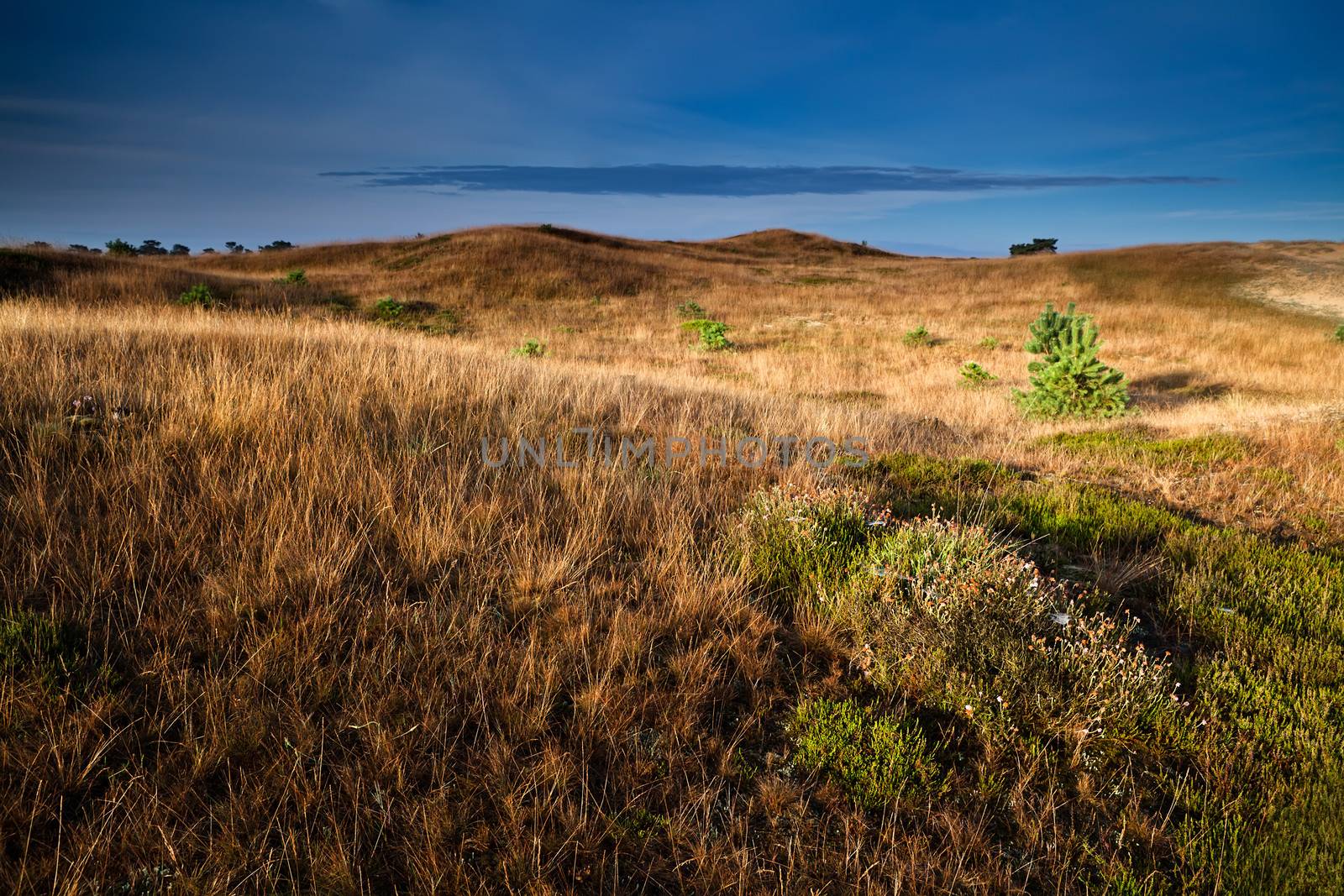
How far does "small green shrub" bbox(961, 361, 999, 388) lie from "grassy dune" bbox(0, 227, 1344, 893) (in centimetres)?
777

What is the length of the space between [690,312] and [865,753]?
24.4 m

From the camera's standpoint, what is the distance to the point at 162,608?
277 cm

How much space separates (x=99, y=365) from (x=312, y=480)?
391 cm

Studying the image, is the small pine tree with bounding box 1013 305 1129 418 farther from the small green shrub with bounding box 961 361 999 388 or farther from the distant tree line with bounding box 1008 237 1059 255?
the distant tree line with bounding box 1008 237 1059 255

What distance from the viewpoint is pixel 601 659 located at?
9.16ft

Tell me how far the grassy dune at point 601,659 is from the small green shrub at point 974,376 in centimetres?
777

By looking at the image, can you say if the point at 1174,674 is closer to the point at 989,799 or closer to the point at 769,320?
the point at 989,799

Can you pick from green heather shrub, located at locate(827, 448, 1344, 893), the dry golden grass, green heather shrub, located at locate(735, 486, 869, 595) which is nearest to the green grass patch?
the dry golden grass

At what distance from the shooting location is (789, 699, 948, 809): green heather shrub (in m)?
2.33

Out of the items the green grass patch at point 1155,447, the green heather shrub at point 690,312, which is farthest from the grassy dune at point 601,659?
the green heather shrub at point 690,312

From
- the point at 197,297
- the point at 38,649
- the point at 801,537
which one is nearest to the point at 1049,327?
the point at 801,537

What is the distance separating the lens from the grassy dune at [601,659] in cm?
203

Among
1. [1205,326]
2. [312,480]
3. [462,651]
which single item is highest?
[1205,326]

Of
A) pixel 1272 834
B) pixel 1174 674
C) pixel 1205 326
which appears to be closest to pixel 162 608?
pixel 1272 834
